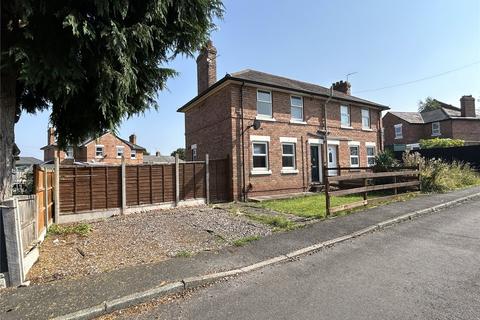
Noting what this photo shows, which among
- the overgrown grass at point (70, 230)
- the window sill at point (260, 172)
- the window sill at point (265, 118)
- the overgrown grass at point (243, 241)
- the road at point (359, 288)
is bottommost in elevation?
the road at point (359, 288)

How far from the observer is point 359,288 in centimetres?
470

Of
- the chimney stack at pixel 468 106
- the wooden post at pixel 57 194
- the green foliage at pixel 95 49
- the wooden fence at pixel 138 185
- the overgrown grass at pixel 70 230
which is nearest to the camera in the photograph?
the green foliage at pixel 95 49

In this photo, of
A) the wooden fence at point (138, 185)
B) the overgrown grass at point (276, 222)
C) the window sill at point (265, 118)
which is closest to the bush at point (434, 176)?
the window sill at point (265, 118)

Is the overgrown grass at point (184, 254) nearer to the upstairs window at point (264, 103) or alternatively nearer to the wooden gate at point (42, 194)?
the wooden gate at point (42, 194)

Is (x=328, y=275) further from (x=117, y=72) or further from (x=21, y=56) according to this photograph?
(x=21, y=56)

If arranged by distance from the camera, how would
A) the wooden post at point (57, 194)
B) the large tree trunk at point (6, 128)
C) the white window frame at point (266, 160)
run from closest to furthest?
the large tree trunk at point (6, 128) < the wooden post at point (57, 194) < the white window frame at point (266, 160)

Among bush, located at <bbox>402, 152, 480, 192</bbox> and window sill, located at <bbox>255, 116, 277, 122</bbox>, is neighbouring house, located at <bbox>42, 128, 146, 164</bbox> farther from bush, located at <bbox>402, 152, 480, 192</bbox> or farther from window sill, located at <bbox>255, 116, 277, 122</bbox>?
bush, located at <bbox>402, 152, 480, 192</bbox>

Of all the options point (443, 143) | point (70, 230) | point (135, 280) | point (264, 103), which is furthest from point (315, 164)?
point (443, 143)

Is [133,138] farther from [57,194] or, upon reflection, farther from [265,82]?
[57,194]

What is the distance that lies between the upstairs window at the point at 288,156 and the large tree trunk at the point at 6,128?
1261cm

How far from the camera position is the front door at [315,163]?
18.4 meters

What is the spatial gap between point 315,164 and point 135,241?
42.1ft

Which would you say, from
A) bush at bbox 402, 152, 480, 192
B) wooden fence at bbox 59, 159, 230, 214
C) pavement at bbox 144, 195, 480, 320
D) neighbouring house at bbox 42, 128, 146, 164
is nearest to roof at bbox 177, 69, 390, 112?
wooden fence at bbox 59, 159, 230, 214

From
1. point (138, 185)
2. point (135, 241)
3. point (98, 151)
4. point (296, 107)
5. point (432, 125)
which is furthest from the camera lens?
point (98, 151)
